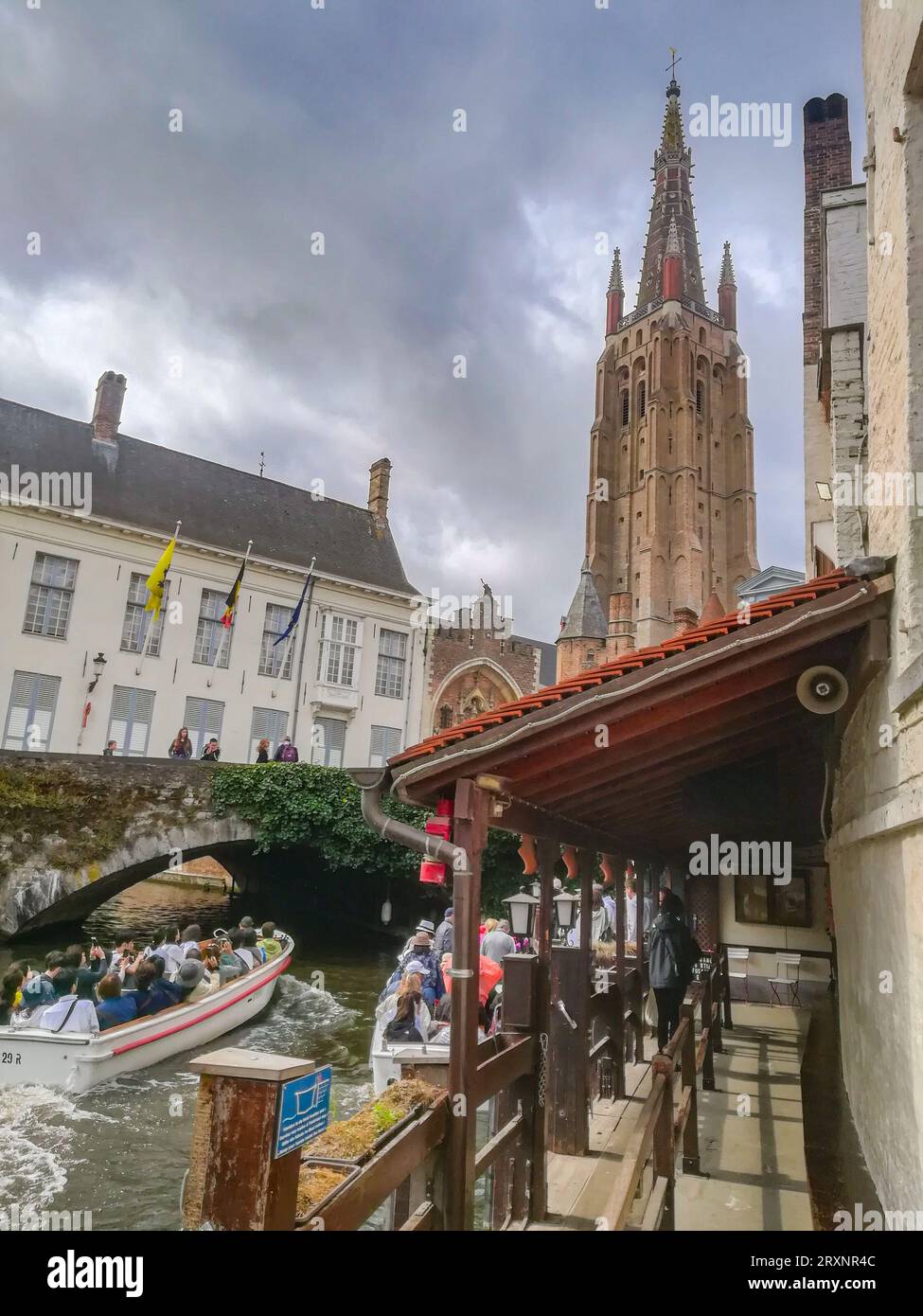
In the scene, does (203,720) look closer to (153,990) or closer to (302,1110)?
(153,990)

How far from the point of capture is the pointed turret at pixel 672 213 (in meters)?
65.1

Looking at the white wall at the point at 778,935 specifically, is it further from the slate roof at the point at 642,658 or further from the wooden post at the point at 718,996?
the slate roof at the point at 642,658

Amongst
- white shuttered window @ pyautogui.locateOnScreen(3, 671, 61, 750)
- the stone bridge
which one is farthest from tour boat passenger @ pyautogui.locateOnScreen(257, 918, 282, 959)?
white shuttered window @ pyautogui.locateOnScreen(3, 671, 61, 750)

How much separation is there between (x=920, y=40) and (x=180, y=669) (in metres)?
23.9

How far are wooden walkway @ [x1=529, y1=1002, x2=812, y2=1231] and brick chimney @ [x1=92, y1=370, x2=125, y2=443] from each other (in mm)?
25215

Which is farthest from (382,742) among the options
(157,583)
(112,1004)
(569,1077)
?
(569,1077)

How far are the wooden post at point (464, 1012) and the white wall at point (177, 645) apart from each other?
21.5m

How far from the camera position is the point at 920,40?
3652mm

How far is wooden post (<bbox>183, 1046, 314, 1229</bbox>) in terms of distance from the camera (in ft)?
8.13

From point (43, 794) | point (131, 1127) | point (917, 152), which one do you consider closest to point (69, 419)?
point (43, 794)

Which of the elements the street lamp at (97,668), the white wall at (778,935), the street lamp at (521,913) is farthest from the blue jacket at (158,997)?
the street lamp at (97,668)

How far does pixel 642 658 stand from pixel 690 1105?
3.79 metres

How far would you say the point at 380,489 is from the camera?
111 feet

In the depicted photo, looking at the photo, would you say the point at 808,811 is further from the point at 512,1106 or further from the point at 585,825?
the point at 512,1106
